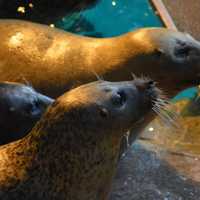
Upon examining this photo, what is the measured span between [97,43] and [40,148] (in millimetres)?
1012

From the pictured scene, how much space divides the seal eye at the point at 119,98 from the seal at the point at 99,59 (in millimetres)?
686

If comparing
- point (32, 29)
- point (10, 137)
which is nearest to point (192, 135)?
point (32, 29)

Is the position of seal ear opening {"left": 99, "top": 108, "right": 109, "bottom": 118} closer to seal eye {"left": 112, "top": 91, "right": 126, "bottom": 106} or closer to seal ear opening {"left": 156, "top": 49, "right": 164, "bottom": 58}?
seal eye {"left": 112, "top": 91, "right": 126, "bottom": 106}

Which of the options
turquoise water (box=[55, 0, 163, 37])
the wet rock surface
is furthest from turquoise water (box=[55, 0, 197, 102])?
the wet rock surface

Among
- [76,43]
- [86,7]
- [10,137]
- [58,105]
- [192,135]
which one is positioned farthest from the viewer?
[86,7]

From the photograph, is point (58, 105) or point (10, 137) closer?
point (58, 105)

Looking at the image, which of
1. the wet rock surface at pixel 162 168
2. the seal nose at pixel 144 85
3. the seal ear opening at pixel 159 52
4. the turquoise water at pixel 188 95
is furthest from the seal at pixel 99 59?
the turquoise water at pixel 188 95

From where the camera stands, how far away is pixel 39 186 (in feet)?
5.65

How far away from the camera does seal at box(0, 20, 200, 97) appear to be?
2.48 meters

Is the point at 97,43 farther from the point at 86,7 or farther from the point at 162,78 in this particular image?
the point at 86,7

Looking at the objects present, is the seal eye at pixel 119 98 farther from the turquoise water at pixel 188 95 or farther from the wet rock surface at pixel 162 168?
the turquoise water at pixel 188 95

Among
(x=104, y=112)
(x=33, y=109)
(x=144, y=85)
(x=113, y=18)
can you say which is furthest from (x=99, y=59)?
(x=113, y=18)

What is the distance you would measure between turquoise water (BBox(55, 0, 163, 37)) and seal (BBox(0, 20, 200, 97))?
1341mm

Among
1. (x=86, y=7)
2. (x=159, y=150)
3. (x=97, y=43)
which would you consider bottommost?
(x=159, y=150)
